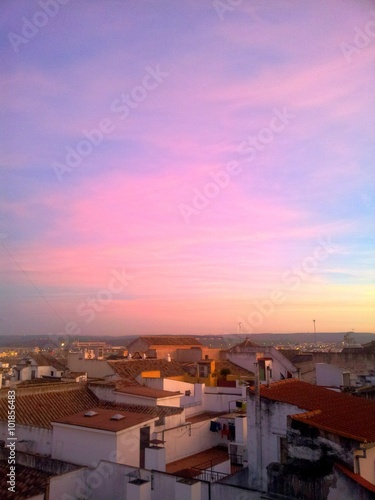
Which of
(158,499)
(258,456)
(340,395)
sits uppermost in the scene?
(340,395)

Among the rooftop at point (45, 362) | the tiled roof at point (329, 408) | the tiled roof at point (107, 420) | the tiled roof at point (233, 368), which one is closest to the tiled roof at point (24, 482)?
the tiled roof at point (107, 420)

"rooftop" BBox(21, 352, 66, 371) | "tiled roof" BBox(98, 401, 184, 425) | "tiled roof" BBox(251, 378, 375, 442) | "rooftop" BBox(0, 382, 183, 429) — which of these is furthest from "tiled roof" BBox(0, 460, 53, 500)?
"rooftop" BBox(21, 352, 66, 371)

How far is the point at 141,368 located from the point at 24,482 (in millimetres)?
9846

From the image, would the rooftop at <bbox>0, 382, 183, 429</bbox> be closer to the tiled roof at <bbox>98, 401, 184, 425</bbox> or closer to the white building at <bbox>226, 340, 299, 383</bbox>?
the tiled roof at <bbox>98, 401, 184, 425</bbox>

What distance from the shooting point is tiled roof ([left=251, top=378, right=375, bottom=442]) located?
18.3 ft

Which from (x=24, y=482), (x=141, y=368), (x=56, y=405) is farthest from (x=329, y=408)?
(x=141, y=368)

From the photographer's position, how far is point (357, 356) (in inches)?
767

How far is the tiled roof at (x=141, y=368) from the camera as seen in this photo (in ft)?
52.4

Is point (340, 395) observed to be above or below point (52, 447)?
above

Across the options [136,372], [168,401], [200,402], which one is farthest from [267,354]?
[168,401]

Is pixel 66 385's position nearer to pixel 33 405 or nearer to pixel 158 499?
pixel 33 405

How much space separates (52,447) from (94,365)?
964 centimetres

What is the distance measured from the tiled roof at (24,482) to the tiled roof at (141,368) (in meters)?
7.52

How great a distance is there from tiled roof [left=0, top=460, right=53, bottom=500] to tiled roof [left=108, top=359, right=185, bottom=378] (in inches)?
296
